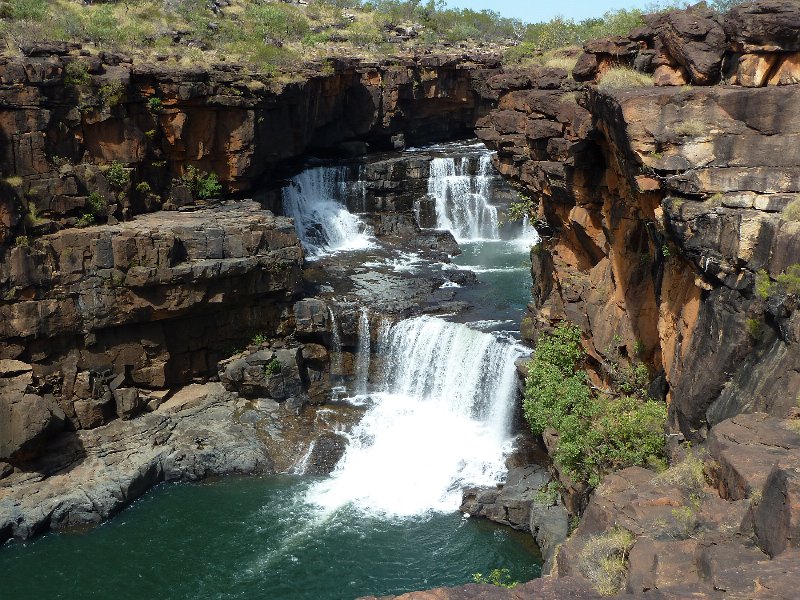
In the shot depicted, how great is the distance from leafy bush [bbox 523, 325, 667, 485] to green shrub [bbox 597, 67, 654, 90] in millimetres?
6788

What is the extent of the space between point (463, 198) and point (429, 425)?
1951 centimetres

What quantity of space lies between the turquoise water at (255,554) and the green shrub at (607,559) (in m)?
9.67

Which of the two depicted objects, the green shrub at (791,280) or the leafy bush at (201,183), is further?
the leafy bush at (201,183)

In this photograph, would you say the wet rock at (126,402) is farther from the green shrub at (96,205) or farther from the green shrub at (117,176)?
the green shrub at (117,176)

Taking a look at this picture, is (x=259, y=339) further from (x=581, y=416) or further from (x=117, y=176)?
(x=581, y=416)

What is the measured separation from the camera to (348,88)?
45562mm

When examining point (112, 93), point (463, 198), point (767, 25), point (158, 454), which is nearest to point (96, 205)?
point (112, 93)

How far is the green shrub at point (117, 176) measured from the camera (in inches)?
1176

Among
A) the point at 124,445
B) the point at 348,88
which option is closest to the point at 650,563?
the point at 124,445

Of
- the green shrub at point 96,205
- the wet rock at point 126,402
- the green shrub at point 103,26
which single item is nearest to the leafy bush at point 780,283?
the wet rock at point 126,402

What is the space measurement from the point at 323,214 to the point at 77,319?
17940 millimetres

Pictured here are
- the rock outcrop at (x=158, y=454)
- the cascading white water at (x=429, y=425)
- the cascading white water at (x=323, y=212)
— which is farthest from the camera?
the cascading white water at (x=323, y=212)

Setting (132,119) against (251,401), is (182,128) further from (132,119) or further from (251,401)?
(251,401)

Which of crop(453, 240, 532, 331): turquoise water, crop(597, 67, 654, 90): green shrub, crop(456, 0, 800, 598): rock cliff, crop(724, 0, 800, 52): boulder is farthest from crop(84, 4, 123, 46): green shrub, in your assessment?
crop(724, 0, 800, 52): boulder
